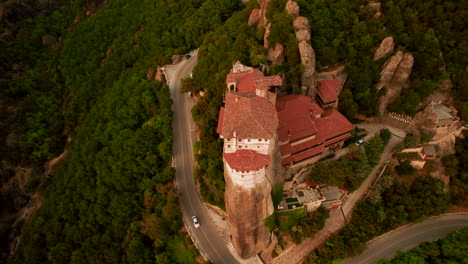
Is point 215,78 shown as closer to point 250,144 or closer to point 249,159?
point 250,144

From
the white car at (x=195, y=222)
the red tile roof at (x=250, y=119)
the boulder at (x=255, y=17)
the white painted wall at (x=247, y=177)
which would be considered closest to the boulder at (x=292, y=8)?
the boulder at (x=255, y=17)

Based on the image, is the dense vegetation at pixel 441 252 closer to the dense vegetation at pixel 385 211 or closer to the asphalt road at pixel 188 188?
the dense vegetation at pixel 385 211

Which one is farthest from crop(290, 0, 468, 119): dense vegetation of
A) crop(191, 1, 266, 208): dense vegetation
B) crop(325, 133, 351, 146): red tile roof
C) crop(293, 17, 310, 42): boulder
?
crop(191, 1, 266, 208): dense vegetation

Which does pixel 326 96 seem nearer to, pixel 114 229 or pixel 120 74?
pixel 114 229

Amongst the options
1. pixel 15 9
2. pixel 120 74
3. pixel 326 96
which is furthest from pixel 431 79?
pixel 15 9

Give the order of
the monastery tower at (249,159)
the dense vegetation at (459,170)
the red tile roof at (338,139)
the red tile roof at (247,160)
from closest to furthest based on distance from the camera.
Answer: the red tile roof at (247,160) < the monastery tower at (249,159) < the red tile roof at (338,139) < the dense vegetation at (459,170)

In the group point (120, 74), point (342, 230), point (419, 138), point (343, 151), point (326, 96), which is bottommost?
point (342, 230)
